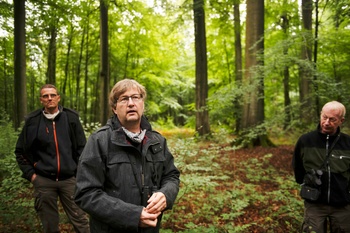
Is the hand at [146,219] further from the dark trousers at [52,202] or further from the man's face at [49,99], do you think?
the man's face at [49,99]

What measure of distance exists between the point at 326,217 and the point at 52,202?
149 inches

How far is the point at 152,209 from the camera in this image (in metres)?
2.00

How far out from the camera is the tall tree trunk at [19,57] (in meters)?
8.60

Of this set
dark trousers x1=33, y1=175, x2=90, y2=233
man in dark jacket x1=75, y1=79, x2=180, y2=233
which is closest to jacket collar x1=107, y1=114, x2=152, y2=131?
man in dark jacket x1=75, y1=79, x2=180, y2=233

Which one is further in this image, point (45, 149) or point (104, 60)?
point (104, 60)

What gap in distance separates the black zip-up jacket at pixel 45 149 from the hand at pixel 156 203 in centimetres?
235

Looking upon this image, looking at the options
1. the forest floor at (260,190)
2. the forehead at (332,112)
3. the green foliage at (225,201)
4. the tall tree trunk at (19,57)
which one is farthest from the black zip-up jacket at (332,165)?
the tall tree trunk at (19,57)

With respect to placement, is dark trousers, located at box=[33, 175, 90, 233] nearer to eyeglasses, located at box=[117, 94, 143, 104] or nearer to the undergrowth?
the undergrowth

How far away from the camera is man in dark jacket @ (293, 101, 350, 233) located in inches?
134

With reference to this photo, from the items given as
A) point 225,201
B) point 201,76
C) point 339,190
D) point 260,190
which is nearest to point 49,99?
point 339,190

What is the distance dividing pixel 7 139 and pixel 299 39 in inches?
323

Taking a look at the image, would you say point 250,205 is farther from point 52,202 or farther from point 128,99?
point 128,99

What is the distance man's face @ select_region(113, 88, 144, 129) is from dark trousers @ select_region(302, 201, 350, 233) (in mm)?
2739

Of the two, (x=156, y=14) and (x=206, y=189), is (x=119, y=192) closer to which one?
(x=206, y=189)
